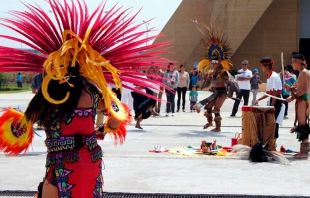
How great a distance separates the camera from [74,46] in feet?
14.6

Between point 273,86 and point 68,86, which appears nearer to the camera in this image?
point 68,86

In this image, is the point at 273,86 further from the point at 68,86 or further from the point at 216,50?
the point at 68,86

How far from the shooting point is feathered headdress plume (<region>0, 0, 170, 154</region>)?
444 cm

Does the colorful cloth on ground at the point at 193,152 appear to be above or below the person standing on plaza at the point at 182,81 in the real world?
below

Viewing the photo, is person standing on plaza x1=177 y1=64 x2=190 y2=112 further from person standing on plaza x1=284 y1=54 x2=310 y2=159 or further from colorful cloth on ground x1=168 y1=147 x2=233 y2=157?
person standing on plaza x1=284 y1=54 x2=310 y2=159

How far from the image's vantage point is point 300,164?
29.3 feet

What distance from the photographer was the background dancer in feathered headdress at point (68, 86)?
4.38m

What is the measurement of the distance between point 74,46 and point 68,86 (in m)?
0.31

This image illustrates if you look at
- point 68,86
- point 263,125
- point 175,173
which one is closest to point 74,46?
point 68,86

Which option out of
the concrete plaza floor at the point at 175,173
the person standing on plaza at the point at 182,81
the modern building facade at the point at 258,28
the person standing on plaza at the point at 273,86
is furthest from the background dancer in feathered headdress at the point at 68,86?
the modern building facade at the point at 258,28

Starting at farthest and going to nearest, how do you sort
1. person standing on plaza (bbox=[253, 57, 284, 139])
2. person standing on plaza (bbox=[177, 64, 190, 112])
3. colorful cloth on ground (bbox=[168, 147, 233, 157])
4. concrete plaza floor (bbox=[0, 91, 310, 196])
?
person standing on plaza (bbox=[177, 64, 190, 112]) → person standing on plaza (bbox=[253, 57, 284, 139]) → colorful cloth on ground (bbox=[168, 147, 233, 157]) → concrete plaza floor (bbox=[0, 91, 310, 196])

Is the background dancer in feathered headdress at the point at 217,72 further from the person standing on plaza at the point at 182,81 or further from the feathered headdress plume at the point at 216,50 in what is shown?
the person standing on plaza at the point at 182,81

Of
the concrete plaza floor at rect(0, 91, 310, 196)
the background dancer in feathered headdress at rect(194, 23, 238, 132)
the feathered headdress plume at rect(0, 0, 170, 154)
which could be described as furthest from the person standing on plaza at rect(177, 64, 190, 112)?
the feathered headdress plume at rect(0, 0, 170, 154)

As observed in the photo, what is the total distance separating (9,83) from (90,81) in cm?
5041
